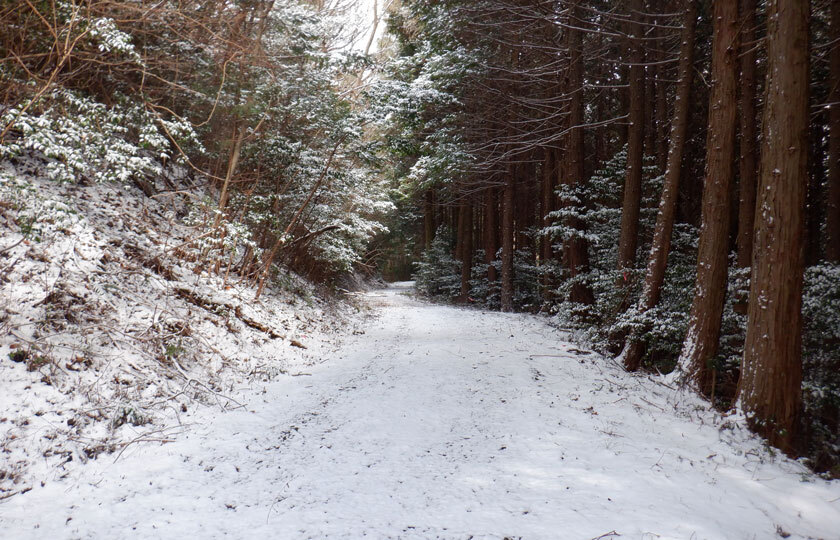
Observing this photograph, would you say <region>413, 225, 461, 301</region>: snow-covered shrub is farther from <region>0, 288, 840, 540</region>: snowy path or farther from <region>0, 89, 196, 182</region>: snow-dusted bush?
<region>0, 89, 196, 182</region>: snow-dusted bush

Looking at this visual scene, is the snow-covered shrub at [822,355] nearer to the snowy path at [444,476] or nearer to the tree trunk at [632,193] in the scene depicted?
the snowy path at [444,476]

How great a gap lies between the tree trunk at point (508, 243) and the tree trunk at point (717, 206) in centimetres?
957

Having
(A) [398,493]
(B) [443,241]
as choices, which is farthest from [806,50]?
(B) [443,241]

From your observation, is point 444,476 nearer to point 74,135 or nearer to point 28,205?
point 74,135

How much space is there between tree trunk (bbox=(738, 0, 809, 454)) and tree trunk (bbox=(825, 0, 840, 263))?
5087 millimetres

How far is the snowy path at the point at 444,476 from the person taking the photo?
3074 mm

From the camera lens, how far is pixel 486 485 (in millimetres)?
3727

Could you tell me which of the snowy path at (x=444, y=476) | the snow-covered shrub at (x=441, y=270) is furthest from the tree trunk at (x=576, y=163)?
the snow-covered shrub at (x=441, y=270)

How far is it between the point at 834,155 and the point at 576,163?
5321 millimetres

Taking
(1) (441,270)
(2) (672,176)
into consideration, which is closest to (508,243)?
(1) (441,270)

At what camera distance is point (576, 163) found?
465 inches

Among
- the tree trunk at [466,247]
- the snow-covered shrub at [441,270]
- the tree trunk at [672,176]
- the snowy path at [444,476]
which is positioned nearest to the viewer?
the snowy path at [444,476]

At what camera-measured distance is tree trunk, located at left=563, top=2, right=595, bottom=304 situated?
11141 mm

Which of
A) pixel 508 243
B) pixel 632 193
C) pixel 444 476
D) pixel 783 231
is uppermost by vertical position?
pixel 632 193
